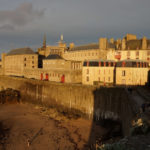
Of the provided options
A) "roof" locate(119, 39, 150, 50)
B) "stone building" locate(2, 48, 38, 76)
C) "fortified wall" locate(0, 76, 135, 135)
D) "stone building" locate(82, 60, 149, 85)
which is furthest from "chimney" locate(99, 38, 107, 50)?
"stone building" locate(2, 48, 38, 76)

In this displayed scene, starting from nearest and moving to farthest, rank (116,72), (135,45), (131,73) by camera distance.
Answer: (131,73)
(116,72)
(135,45)

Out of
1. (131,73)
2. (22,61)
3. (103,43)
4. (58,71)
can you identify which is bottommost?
(131,73)

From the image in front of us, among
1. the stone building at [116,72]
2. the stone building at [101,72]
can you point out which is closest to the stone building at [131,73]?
the stone building at [116,72]

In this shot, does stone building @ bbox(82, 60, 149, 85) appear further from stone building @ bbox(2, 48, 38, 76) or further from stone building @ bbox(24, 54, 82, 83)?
stone building @ bbox(2, 48, 38, 76)

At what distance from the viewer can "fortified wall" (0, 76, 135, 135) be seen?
2342 cm

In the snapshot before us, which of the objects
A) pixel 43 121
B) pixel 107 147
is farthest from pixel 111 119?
pixel 107 147

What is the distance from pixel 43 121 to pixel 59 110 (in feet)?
20.4

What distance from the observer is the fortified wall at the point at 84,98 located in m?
23.4

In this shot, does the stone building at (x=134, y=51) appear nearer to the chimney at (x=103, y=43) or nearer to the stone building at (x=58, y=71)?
the chimney at (x=103, y=43)

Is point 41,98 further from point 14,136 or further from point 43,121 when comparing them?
point 14,136

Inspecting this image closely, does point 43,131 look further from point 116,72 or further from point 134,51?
point 134,51

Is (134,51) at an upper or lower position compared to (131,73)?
upper

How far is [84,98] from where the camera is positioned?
2861cm

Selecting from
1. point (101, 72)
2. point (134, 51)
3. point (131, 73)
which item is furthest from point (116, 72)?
point (134, 51)
